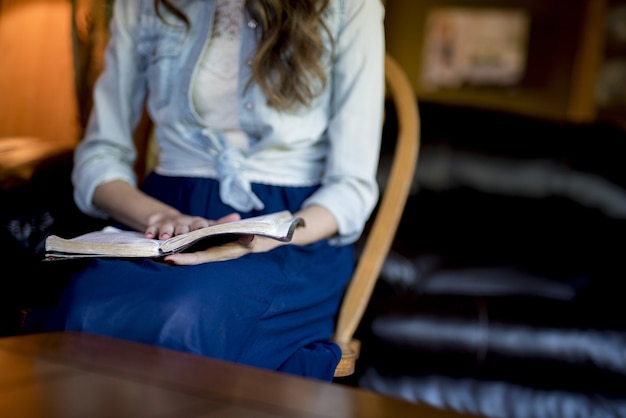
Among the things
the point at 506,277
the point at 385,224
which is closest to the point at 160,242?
the point at 385,224

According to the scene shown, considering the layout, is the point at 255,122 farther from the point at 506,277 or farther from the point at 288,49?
the point at 506,277

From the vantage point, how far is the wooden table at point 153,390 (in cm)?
51

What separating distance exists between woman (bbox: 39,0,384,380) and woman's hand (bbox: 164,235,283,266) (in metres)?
0.01

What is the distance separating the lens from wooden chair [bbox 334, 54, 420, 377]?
1309 millimetres

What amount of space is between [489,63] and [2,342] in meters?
4.52

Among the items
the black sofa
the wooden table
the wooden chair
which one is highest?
the wooden table

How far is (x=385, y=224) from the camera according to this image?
4.91 feet

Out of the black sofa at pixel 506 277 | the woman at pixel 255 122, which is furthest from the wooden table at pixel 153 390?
the black sofa at pixel 506 277

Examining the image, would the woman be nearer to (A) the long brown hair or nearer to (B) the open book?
(A) the long brown hair

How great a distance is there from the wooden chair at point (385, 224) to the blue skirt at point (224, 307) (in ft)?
0.38

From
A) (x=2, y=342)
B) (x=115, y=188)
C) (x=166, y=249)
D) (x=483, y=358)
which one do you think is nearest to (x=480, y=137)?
(x=483, y=358)

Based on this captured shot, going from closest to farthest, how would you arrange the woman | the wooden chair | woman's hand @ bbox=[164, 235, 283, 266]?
woman's hand @ bbox=[164, 235, 283, 266] < the woman < the wooden chair

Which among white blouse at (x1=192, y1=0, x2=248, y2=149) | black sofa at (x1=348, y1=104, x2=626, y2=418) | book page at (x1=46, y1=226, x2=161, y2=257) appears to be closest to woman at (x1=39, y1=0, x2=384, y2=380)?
white blouse at (x1=192, y1=0, x2=248, y2=149)

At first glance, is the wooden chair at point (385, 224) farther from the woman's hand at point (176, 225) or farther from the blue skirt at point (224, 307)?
the woman's hand at point (176, 225)
